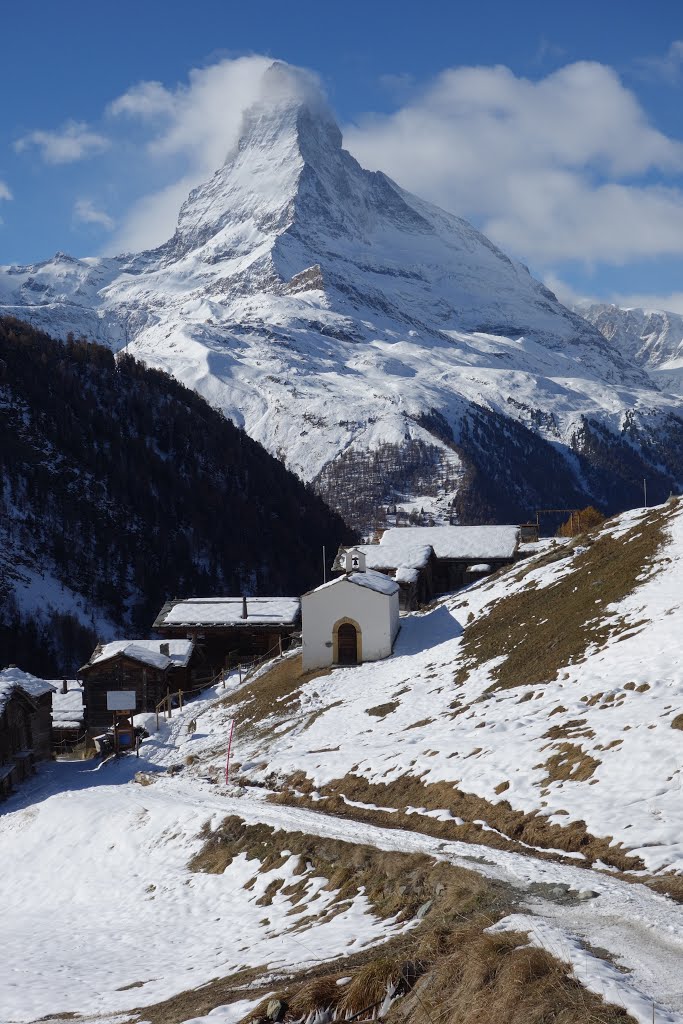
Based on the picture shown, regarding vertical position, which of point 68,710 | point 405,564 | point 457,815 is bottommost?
point 68,710

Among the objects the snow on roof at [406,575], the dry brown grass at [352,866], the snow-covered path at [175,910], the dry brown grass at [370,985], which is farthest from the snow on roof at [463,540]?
the dry brown grass at [370,985]

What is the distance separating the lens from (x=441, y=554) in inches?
3359

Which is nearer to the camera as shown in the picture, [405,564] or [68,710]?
[68,710]

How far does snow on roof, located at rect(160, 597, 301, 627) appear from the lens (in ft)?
255

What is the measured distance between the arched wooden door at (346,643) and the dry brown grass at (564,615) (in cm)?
798

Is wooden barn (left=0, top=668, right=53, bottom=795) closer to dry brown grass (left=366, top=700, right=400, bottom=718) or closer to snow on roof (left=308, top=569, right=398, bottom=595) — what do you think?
snow on roof (left=308, top=569, right=398, bottom=595)

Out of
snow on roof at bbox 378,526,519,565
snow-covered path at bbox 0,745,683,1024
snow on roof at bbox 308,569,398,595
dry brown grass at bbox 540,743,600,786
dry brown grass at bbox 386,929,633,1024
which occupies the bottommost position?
snow-covered path at bbox 0,745,683,1024

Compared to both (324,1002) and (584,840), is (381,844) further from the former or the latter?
(324,1002)

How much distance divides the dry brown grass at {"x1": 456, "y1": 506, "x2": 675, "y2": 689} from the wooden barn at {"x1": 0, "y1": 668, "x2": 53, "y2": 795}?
24.0 metres

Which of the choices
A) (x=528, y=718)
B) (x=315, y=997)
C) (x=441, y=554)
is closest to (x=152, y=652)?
(x=441, y=554)

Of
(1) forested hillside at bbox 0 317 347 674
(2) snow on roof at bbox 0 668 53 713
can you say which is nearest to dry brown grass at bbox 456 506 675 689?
(2) snow on roof at bbox 0 668 53 713

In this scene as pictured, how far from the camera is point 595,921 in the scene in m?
16.6

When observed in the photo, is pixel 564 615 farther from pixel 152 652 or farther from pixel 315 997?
pixel 152 652

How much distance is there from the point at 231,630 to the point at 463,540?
22983 millimetres
